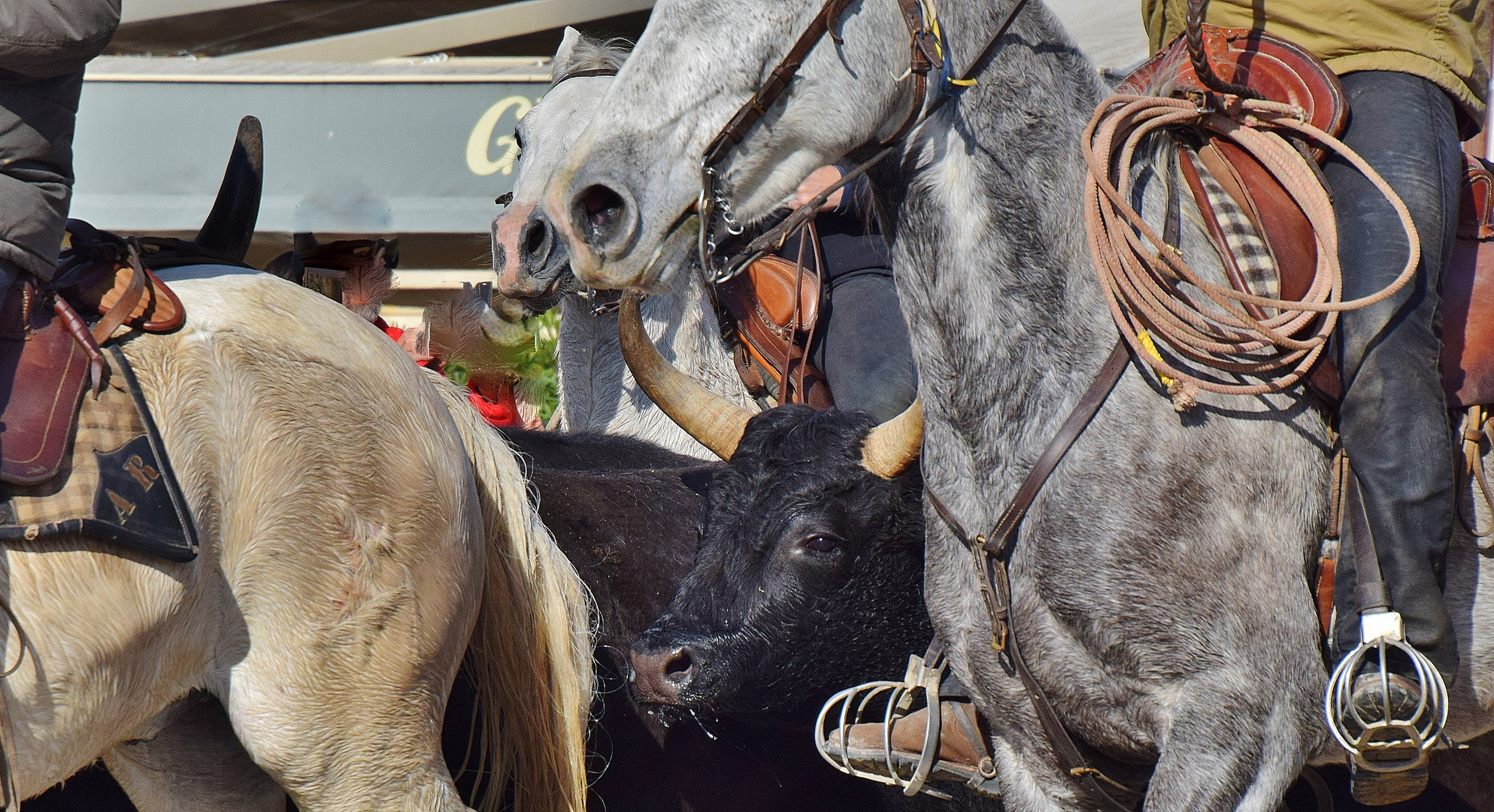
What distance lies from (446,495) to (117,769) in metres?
1.02

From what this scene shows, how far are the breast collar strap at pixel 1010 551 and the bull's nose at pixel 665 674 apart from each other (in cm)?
83

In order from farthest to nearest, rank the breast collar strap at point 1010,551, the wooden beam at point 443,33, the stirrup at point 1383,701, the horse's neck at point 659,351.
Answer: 1. the wooden beam at point 443,33
2. the horse's neck at point 659,351
3. the breast collar strap at point 1010,551
4. the stirrup at point 1383,701

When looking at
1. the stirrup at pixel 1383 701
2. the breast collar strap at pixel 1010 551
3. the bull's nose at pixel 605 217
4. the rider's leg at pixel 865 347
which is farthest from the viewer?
the rider's leg at pixel 865 347

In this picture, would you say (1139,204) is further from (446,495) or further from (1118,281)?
(446,495)

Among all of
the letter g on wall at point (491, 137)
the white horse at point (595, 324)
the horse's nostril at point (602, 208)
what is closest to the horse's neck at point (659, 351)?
the white horse at point (595, 324)

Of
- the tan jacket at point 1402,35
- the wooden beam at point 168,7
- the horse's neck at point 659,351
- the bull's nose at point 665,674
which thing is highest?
the tan jacket at point 1402,35

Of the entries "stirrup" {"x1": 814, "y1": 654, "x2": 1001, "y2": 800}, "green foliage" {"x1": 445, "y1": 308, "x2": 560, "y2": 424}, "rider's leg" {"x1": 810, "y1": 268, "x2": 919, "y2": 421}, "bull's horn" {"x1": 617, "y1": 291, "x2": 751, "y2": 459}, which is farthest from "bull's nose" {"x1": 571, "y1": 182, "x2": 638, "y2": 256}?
"green foliage" {"x1": 445, "y1": 308, "x2": 560, "y2": 424}

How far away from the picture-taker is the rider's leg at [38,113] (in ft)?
8.02

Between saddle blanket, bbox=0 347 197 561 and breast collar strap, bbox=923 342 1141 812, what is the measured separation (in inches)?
59.5

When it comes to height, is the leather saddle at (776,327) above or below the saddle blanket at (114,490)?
below

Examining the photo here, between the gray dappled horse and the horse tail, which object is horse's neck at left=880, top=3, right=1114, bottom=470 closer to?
the gray dappled horse

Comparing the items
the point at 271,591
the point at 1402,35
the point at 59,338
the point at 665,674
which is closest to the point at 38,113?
the point at 59,338

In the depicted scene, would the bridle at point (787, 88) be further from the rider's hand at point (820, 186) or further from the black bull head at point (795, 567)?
the rider's hand at point (820, 186)

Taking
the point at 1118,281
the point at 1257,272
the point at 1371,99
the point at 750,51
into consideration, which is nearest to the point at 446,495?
the point at 750,51
